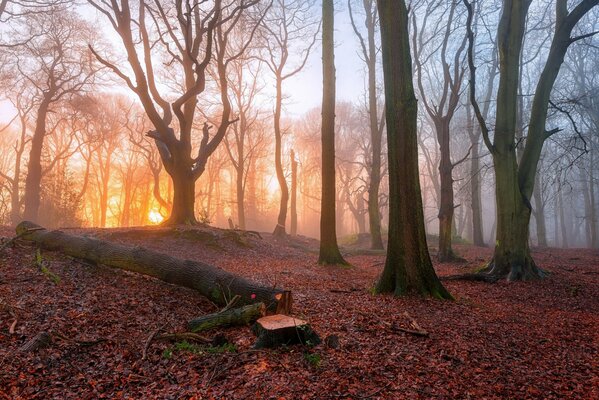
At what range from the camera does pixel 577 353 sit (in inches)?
179

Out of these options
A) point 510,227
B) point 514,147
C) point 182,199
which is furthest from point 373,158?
point 510,227

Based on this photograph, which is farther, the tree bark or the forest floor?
the tree bark

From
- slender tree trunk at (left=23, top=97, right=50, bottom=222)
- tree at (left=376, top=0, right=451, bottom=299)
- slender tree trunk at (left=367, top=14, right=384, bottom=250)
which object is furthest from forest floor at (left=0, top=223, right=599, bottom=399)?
slender tree trunk at (left=23, top=97, right=50, bottom=222)

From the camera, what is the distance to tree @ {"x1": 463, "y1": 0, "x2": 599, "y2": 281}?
30.7 feet

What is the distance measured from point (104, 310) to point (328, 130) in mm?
7613

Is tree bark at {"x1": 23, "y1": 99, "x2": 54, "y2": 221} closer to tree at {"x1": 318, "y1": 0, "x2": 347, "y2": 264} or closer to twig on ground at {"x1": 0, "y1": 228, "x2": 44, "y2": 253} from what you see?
twig on ground at {"x1": 0, "y1": 228, "x2": 44, "y2": 253}

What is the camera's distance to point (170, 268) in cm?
630

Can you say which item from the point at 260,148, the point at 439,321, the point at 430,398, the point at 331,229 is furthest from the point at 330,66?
the point at 260,148

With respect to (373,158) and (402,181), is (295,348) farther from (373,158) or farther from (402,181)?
(373,158)

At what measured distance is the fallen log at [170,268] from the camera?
535 centimetres

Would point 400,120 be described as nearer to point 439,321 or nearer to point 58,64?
point 439,321

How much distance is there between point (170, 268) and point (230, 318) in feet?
6.25

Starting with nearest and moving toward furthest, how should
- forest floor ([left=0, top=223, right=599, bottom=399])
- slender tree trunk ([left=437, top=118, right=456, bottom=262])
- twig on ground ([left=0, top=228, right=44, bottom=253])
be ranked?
1. forest floor ([left=0, top=223, right=599, bottom=399])
2. twig on ground ([left=0, top=228, right=44, bottom=253])
3. slender tree trunk ([left=437, top=118, right=456, bottom=262])

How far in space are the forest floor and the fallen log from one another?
0.23 metres
